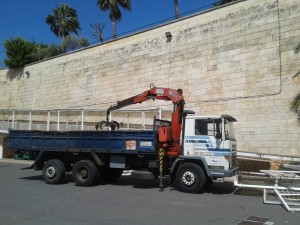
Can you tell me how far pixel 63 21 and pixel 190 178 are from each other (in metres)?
39.7

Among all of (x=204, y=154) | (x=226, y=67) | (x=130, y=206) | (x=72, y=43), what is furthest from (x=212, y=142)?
(x=72, y=43)

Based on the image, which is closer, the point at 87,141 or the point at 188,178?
the point at 188,178

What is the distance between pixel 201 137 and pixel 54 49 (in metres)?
32.9

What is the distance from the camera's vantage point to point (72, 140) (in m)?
13.6

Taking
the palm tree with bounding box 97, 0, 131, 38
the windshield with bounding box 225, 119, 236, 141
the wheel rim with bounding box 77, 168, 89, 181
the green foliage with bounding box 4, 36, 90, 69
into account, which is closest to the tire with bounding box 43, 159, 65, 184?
the wheel rim with bounding box 77, 168, 89, 181

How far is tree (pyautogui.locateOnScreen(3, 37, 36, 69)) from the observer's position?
116 ft

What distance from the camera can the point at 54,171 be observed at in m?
13.5

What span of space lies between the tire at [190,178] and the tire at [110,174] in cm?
336

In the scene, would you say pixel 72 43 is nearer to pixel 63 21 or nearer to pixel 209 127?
Result: pixel 63 21

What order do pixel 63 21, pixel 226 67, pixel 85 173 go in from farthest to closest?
pixel 63 21 < pixel 226 67 < pixel 85 173

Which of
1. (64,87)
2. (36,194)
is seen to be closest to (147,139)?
(36,194)

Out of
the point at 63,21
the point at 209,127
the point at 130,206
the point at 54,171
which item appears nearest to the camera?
the point at 130,206

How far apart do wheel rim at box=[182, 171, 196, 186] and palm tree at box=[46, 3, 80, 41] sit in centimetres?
3861

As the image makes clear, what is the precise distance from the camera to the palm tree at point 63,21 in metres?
46.2
